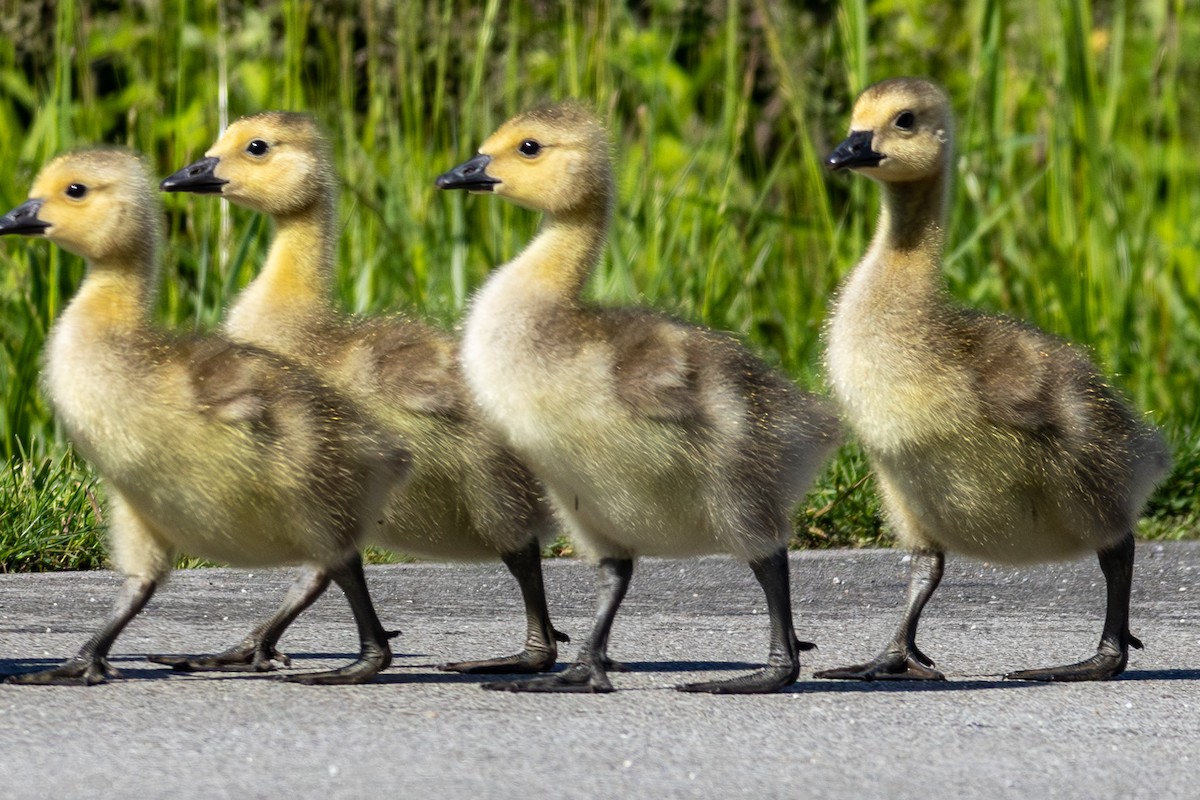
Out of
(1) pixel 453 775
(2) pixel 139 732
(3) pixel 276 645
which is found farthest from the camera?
(3) pixel 276 645

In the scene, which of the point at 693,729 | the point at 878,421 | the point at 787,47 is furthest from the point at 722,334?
the point at 787,47

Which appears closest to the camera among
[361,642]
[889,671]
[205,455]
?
[205,455]

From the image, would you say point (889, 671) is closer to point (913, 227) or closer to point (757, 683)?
point (757, 683)

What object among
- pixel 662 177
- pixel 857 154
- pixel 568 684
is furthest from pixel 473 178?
pixel 662 177

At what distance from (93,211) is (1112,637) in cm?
292

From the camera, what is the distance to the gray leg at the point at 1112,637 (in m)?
5.22

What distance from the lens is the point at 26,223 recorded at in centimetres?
521

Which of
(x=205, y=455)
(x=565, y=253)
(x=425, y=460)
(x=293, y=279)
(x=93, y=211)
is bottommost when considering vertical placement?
(x=425, y=460)

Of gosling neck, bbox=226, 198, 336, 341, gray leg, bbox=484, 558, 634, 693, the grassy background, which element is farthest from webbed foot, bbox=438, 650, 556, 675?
the grassy background

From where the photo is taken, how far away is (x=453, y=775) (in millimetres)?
3918

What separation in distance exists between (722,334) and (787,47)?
13.8 ft

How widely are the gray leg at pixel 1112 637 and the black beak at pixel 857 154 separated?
1.23m

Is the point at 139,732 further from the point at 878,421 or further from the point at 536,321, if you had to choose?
the point at 878,421

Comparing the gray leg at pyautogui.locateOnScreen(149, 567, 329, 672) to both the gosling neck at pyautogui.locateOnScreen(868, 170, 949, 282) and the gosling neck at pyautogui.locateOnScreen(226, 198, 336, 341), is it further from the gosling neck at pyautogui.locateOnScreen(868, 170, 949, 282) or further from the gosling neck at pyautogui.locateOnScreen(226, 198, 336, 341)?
the gosling neck at pyautogui.locateOnScreen(868, 170, 949, 282)
